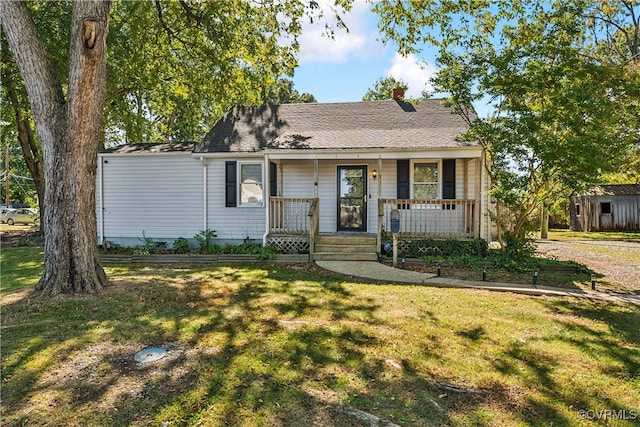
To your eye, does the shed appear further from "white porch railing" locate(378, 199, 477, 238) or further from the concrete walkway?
the concrete walkway

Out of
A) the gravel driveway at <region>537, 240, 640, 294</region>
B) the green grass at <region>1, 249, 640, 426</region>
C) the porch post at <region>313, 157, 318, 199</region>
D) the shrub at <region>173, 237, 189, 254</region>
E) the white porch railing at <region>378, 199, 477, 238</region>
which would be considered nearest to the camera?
the green grass at <region>1, 249, 640, 426</region>

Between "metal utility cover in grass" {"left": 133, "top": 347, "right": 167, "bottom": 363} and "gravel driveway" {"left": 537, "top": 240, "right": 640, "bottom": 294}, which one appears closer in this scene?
"metal utility cover in grass" {"left": 133, "top": 347, "right": 167, "bottom": 363}

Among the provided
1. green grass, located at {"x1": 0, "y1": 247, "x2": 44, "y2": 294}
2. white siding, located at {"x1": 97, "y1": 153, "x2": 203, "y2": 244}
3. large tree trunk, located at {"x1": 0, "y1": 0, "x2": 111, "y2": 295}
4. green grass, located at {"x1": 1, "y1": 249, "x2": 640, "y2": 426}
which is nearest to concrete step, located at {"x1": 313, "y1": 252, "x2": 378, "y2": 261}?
green grass, located at {"x1": 1, "y1": 249, "x2": 640, "y2": 426}

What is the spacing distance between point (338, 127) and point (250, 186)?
Result: 3802 mm

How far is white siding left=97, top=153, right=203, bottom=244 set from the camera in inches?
474

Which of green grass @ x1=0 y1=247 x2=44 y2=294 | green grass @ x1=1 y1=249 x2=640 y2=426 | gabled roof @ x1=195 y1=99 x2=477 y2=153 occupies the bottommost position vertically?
green grass @ x1=1 y1=249 x2=640 y2=426

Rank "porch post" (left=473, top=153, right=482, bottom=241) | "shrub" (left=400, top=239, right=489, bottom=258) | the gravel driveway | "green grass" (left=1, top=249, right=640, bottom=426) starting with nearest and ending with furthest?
"green grass" (left=1, top=249, right=640, bottom=426) < the gravel driveway < "shrub" (left=400, top=239, right=489, bottom=258) < "porch post" (left=473, top=153, right=482, bottom=241)

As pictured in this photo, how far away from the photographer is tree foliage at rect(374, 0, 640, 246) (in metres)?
8.02

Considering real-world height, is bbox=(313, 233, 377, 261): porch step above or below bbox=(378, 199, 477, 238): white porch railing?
below

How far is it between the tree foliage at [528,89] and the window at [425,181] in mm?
1788

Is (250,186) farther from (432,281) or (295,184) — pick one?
(432,281)

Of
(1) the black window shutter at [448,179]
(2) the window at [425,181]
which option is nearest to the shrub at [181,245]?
(2) the window at [425,181]

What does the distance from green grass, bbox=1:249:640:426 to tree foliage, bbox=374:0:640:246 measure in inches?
132

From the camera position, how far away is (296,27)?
32.7 ft
